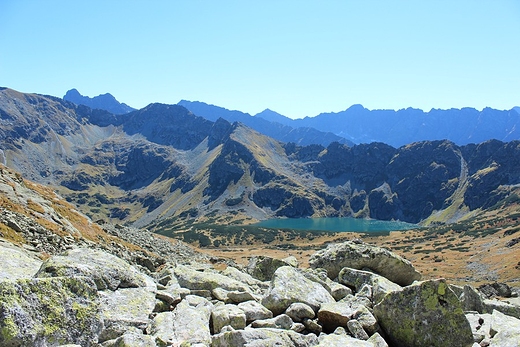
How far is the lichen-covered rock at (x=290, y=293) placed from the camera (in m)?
13.3

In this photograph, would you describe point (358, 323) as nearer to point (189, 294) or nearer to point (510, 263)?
point (189, 294)

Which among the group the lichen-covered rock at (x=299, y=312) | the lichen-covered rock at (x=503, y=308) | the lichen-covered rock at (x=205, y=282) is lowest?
the lichen-covered rock at (x=503, y=308)

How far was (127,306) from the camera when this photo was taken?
11.5 m

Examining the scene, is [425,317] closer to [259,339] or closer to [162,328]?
[259,339]

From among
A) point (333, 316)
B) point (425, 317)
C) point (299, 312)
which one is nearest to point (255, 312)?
point (299, 312)

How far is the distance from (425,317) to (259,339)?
225 inches

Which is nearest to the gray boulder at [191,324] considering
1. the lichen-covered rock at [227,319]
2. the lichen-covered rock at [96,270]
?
→ the lichen-covered rock at [227,319]

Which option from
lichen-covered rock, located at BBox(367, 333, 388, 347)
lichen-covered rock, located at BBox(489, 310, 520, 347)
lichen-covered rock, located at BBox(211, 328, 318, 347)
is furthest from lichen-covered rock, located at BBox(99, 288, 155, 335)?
lichen-covered rock, located at BBox(489, 310, 520, 347)

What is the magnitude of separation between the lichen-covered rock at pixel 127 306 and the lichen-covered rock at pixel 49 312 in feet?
3.51

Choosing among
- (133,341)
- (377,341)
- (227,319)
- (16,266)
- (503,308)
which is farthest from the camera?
(503,308)

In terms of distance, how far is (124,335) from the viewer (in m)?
9.23

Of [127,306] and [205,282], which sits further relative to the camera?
[205,282]

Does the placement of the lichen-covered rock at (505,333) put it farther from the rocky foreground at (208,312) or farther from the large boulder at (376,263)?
the large boulder at (376,263)

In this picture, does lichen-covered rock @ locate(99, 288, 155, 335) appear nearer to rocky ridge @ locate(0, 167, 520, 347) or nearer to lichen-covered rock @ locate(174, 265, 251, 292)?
rocky ridge @ locate(0, 167, 520, 347)
